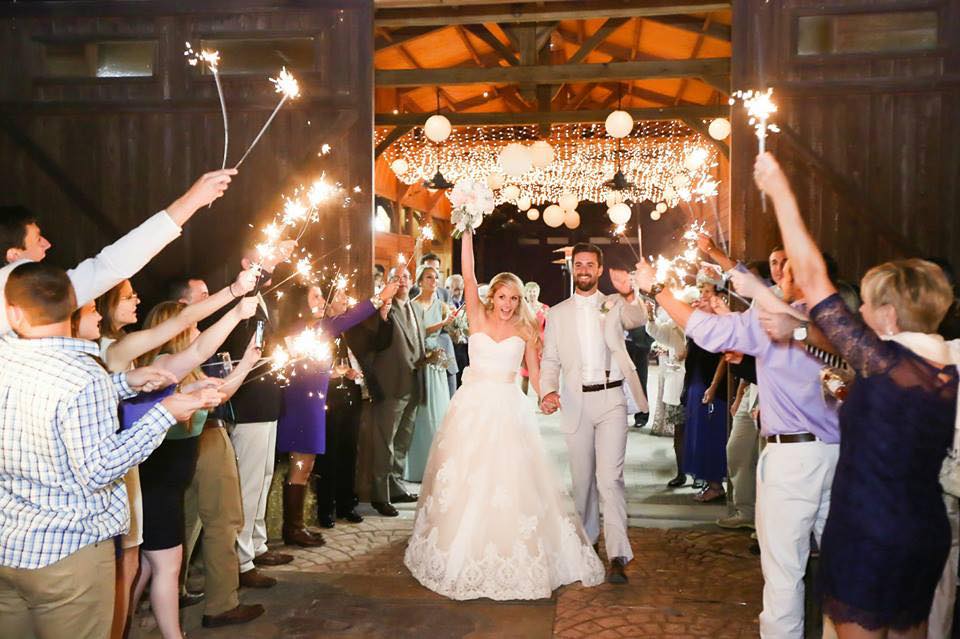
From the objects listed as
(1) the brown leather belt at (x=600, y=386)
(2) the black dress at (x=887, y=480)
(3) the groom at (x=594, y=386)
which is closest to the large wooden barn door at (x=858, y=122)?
(3) the groom at (x=594, y=386)

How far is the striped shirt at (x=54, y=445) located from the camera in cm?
262

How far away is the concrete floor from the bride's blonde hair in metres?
1.73

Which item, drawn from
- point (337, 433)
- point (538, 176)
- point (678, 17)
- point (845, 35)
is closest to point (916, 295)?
point (845, 35)

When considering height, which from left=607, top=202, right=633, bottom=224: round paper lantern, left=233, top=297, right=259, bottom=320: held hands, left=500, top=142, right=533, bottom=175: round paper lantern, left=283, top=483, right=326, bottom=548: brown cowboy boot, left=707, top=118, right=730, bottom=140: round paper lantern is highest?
left=707, top=118, right=730, bottom=140: round paper lantern

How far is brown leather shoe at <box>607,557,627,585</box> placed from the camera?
539 cm

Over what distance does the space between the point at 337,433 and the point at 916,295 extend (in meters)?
4.91

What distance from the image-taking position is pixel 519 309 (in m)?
6.07

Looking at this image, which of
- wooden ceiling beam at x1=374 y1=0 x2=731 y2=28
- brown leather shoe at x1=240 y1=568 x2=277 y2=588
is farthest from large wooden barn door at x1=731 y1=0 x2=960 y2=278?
brown leather shoe at x1=240 y1=568 x2=277 y2=588

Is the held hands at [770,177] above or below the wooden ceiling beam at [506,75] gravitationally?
below

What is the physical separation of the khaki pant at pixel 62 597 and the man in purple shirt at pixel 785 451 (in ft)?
8.08

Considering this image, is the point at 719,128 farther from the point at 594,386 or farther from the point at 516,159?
the point at 594,386

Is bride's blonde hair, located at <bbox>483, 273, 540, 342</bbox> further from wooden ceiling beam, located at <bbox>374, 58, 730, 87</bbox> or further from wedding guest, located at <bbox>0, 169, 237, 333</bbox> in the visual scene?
wooden ceiling beam, located at <bbox>374, 58, 730, 87</bbox>

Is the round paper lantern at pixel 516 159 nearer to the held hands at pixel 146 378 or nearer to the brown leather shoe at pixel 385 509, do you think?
the brown leather shoe at pixel 385 509

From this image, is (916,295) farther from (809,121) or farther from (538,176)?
(538,176)
